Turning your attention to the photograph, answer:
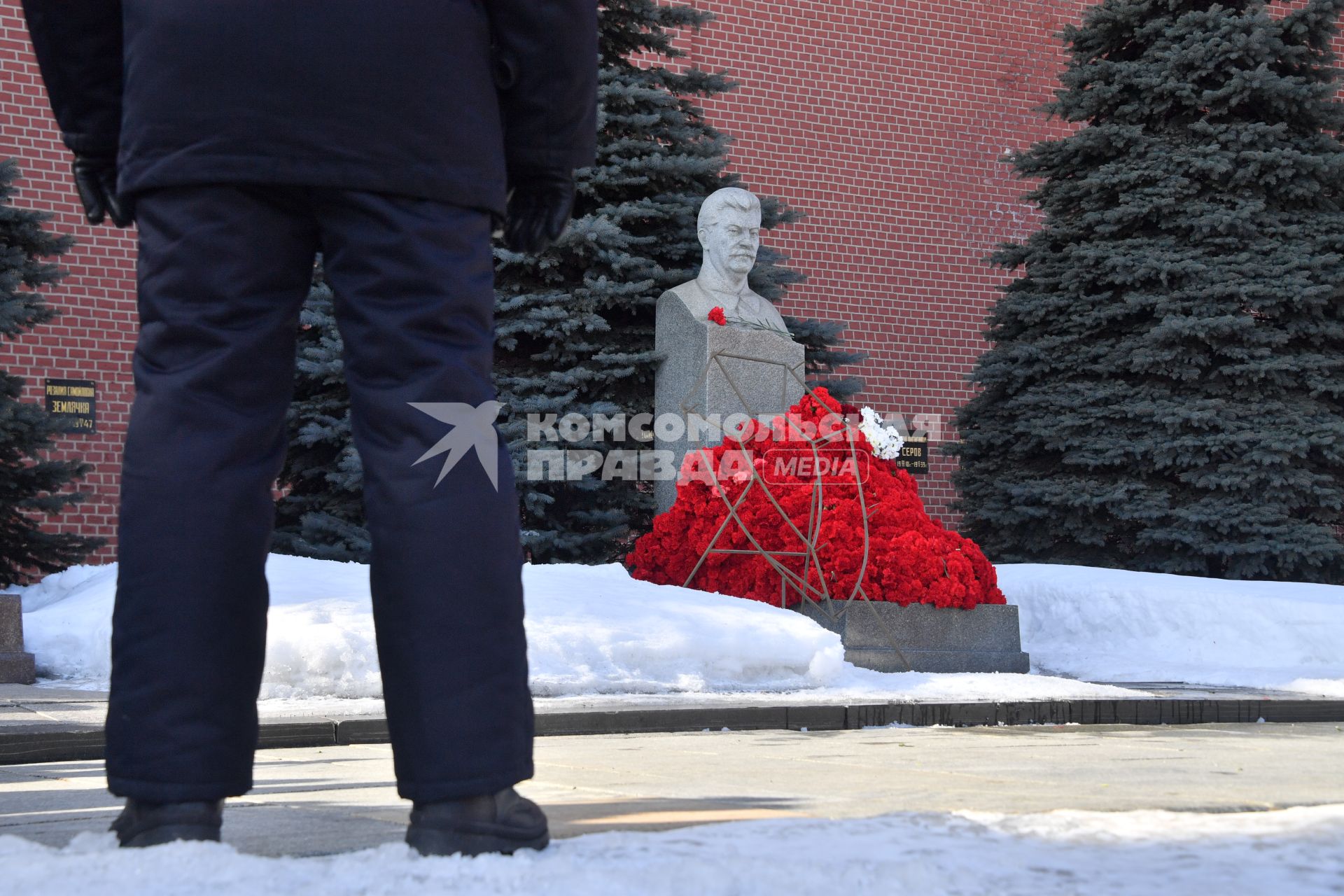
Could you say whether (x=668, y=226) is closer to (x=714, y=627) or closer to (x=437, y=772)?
(x=714, y=627)

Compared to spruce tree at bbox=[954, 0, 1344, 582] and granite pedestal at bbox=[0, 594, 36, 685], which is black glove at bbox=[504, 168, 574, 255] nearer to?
granite pedestal at bbox=[0, 594, 36, 685]

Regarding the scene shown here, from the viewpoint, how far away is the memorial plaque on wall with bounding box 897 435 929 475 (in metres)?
15.8

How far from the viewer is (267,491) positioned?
6.55 feet

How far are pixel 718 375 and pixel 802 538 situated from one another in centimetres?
194

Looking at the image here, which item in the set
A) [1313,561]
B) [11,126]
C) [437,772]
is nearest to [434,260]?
[437,772]

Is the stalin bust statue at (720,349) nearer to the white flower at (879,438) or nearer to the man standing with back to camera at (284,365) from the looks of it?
the white flower at (879,438)

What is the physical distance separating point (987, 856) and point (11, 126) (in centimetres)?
1207

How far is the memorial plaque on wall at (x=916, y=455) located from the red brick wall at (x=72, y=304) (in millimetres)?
7513

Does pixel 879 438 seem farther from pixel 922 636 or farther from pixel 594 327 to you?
pixel 594 327

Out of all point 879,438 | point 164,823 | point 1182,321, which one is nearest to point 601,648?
point 879,438

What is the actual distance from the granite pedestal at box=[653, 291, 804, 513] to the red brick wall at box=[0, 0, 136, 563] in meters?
4.94

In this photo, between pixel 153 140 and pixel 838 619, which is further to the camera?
pixel 838 619

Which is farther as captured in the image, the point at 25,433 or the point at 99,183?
the point at 25,433

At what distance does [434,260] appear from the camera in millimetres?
1938
